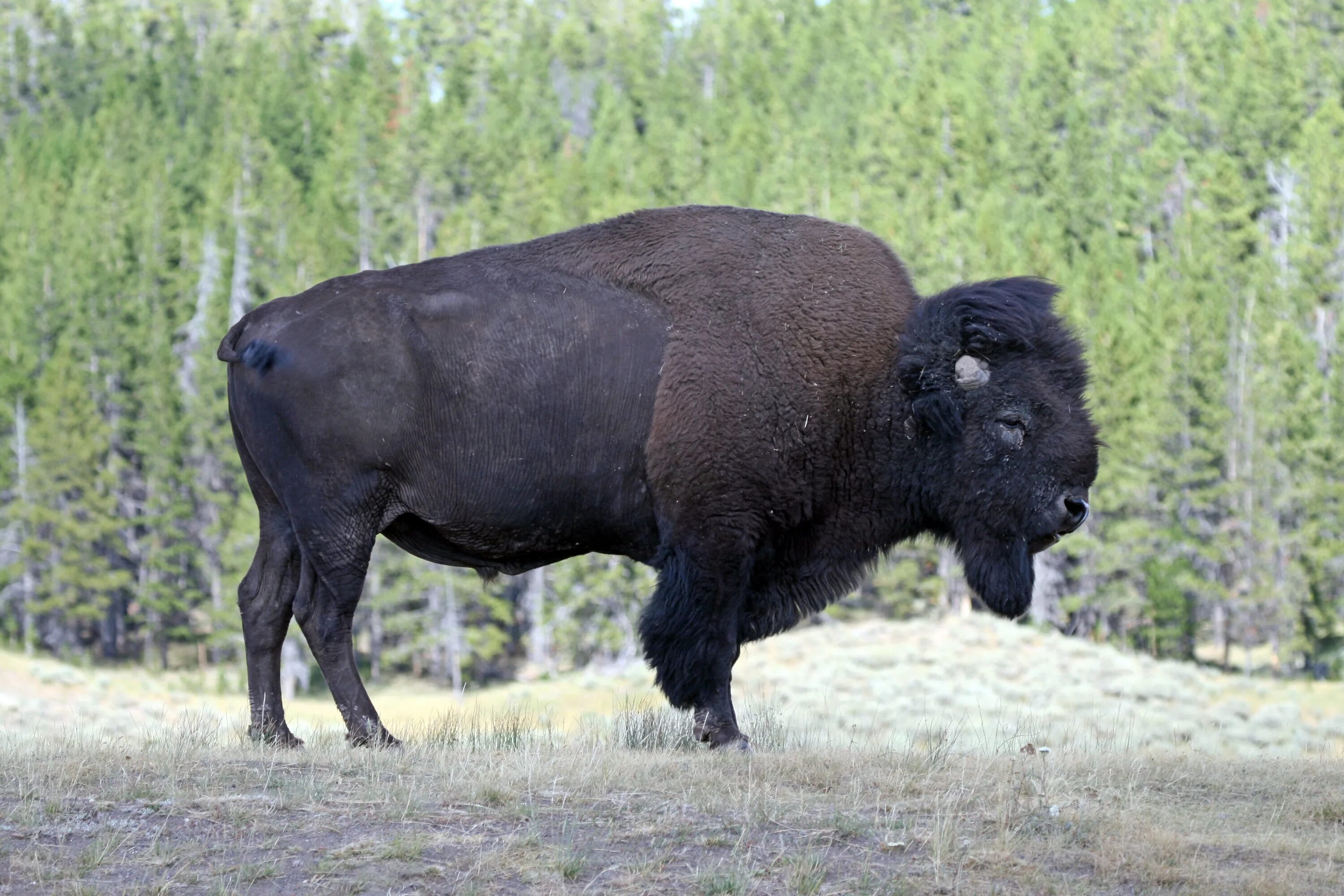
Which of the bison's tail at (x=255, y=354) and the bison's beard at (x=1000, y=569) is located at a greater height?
the bison's tail at (x=255, y=354)

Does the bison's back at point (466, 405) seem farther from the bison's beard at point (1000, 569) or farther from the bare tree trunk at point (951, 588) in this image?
the bare tree trunk at point (951, 588)

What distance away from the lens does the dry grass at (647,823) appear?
4.79 metres

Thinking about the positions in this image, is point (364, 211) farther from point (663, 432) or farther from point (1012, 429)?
point (1012, 429)

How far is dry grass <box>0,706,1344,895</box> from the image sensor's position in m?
4.79

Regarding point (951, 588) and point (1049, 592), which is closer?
point (1049, 592)

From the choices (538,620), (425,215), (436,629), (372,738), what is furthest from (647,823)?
(425,215)

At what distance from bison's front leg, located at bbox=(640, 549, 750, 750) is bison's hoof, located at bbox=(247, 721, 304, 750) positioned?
6.13 ft

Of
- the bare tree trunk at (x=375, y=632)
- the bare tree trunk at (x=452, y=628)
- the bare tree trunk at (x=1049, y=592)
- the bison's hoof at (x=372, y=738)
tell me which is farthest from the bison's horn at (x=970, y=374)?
the bare tree trunk at (x=375, y=632)

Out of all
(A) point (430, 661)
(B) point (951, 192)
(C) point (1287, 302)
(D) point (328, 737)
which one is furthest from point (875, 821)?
(B) point (951, 192)

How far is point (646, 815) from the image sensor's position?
555 centimetres

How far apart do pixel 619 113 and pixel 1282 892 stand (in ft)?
249

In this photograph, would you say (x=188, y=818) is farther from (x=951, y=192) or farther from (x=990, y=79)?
(x=990, y=79)

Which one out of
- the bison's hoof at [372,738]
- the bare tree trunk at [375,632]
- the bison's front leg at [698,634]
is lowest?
the bare tree trunk at [375,632]

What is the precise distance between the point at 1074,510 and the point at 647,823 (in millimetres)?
3326
